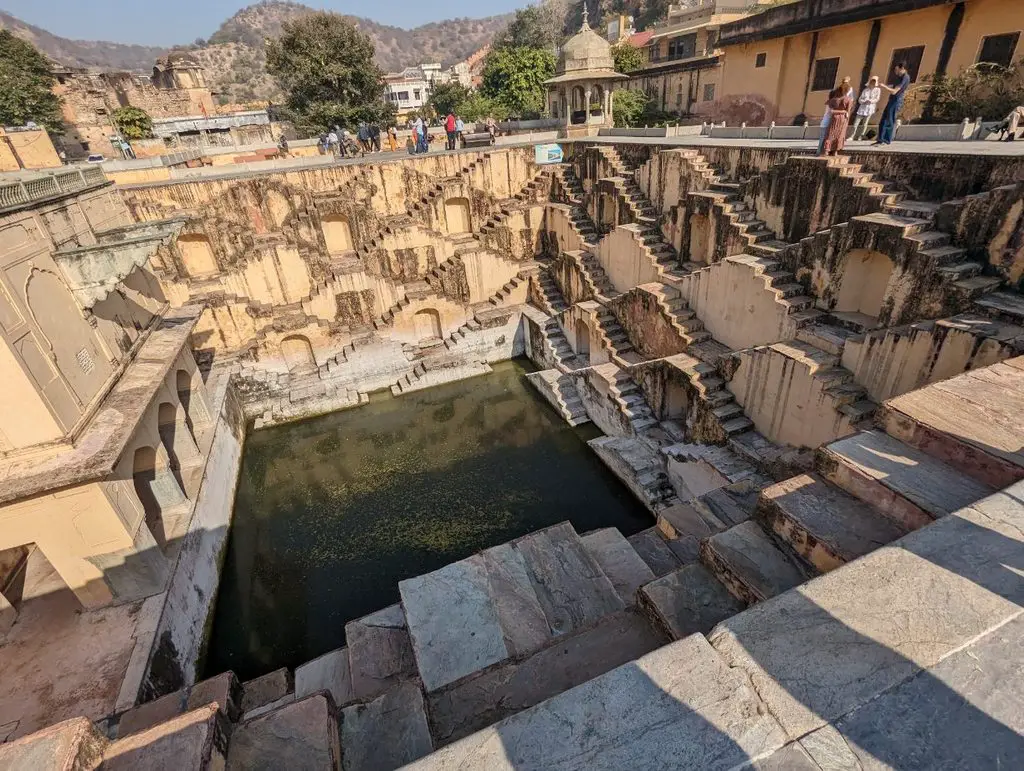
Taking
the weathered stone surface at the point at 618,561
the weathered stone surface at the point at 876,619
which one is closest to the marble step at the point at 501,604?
the weathered stone surface at the point at 618,561

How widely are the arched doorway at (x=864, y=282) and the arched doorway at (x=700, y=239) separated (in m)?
3.99

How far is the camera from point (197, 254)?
18.5m

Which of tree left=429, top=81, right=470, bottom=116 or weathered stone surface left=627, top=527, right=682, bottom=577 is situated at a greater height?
tree left=429, top=81, right=470, bottom=116

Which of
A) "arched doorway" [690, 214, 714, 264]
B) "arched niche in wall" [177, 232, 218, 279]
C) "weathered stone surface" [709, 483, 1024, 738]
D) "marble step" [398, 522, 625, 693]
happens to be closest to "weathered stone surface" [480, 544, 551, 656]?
"marble step" [398, 522, 625, 693]

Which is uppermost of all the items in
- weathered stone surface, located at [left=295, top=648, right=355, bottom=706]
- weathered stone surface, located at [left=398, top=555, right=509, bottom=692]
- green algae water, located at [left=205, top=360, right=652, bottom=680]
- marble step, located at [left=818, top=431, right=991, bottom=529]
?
marble step, located at [left=818, top=431, right=991, bottom=529]

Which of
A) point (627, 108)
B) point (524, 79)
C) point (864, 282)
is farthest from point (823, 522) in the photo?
point (524, 79)

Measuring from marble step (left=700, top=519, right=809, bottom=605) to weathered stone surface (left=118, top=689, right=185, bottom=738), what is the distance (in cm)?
590

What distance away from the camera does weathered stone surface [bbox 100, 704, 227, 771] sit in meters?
3.11

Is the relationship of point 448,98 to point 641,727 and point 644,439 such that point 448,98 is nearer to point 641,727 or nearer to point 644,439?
point 644,439

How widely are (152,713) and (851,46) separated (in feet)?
81.3

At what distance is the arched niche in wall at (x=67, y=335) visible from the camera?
26.4 ft

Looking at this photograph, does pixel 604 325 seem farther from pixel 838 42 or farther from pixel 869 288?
pixel 838 42

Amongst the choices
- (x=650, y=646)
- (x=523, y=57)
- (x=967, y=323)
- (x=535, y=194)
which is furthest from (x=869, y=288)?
(x=523, y=57)

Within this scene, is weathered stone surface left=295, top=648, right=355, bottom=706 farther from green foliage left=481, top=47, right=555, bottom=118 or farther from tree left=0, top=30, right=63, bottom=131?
tree left=0, top=30, right=63, bottom=131
